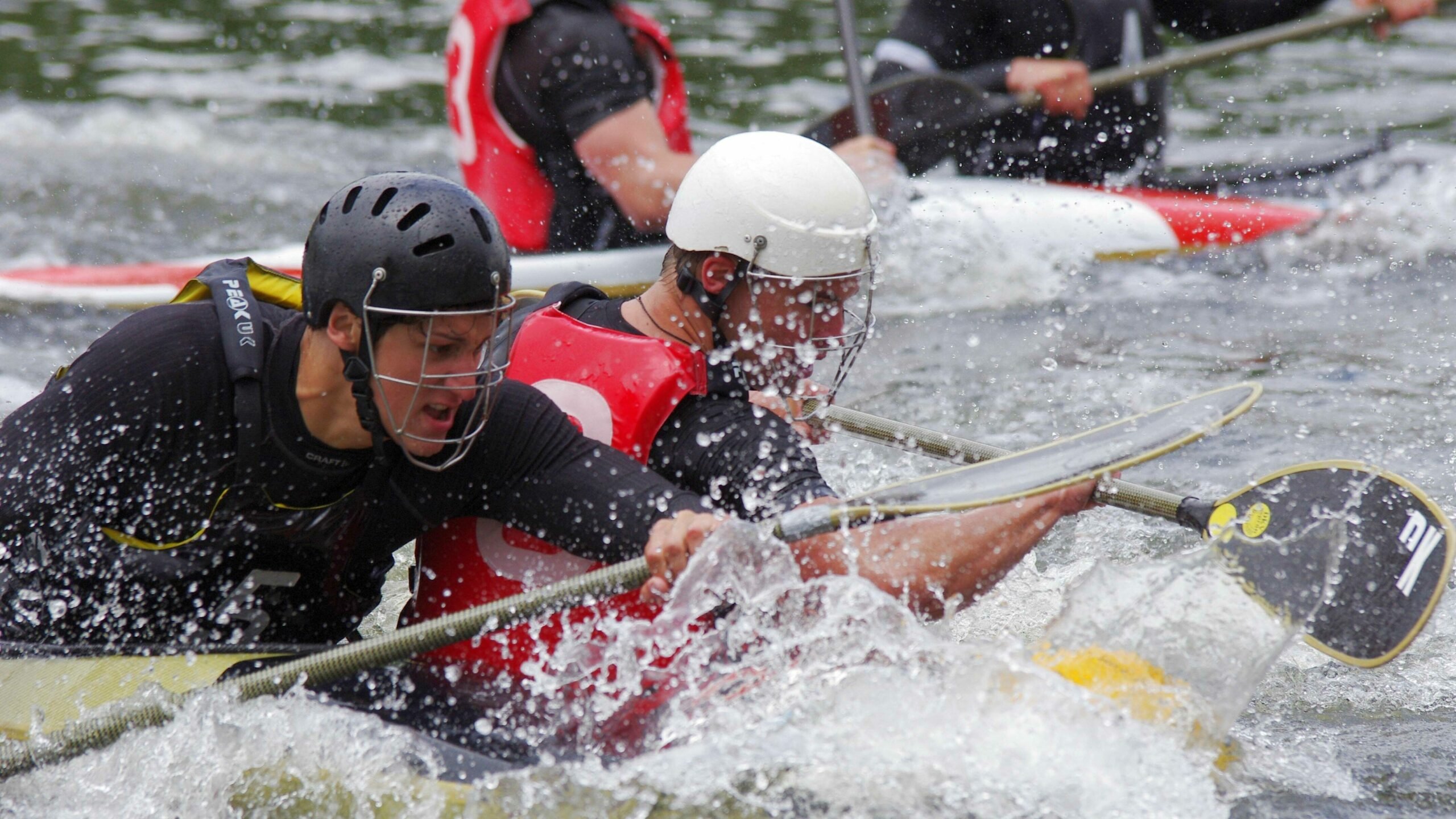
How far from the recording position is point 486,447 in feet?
8.71

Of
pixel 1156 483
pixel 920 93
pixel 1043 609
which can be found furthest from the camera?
pixel 920 93

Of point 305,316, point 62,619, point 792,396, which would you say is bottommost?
point 62,619

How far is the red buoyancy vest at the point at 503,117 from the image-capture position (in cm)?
505

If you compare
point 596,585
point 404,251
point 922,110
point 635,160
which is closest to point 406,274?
point 404,251

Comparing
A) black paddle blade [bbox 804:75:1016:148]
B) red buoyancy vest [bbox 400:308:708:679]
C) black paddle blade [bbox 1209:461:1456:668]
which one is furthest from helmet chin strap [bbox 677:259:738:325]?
black paddle blade [bbox 804:75:1016:148]

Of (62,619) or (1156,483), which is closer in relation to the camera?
(62,619)

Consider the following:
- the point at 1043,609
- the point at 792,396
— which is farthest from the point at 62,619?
the point at 1043,609

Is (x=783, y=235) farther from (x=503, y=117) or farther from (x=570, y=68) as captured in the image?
(x=503, y=117)

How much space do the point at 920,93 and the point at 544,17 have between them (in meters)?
2.07

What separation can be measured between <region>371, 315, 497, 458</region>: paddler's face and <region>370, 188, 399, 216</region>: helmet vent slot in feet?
0.65

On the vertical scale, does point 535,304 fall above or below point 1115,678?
above

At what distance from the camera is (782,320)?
3031 mm

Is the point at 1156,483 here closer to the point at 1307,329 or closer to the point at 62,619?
the point at 1307,329

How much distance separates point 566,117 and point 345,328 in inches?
109
